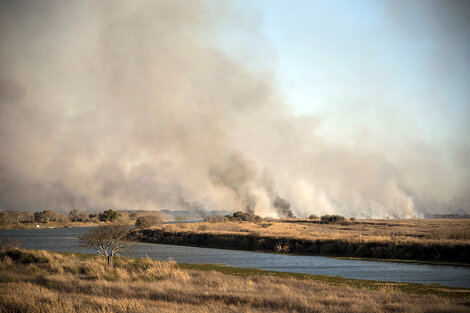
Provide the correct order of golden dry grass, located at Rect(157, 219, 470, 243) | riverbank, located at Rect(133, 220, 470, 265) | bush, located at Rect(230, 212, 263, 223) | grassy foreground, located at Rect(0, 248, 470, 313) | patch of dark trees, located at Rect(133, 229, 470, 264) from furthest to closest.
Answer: bush, located at Rect(230, 212, 263, 223), golden dry grass, located at Rect(157, 219, 470, 243), riverbank, located at Rect(133, 220, 470, 265), patch of dark trees, located at Rect(133, 229, 470, 264), grassy foreground, located at Rect(0, 248, 470, 313)

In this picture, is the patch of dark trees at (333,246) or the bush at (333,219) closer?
the patch of dark trees at (333,246)

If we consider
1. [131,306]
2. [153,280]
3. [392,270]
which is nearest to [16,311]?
[131,306]

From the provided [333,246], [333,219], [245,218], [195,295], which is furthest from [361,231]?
[245,218]

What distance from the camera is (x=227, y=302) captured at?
25.0 m

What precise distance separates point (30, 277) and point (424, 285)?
35352 millimetres

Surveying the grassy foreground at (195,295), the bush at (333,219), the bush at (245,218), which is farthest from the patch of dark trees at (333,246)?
the bush at (245,218)

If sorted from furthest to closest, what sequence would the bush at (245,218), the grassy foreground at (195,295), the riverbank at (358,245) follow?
1. the bush at (245,218)
2. the riverbank at (358,245)
3. the grassy foreground at (195,295)

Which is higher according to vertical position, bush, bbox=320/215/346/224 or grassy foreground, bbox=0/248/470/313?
bush, bbox=320/215/346/224

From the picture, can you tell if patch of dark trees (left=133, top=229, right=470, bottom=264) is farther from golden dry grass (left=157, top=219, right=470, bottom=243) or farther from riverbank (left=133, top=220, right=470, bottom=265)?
golden dry grass (left=157, top=219, right=470, bottom=243)

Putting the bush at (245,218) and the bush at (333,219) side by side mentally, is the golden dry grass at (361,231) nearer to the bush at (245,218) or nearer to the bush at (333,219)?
the bush at (333,219)

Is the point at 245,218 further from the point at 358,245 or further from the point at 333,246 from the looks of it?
the point at 358,245

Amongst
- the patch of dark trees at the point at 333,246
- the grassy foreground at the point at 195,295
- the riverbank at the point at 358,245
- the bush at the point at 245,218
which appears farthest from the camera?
the bush at the point at 245,218

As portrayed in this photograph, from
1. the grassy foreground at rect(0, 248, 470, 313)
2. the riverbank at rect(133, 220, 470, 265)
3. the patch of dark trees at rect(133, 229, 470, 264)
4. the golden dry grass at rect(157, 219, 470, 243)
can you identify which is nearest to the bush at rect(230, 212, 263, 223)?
the golden dry grass at rect(157, 219, 470, 243)

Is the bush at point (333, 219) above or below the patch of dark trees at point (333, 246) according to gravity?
above
